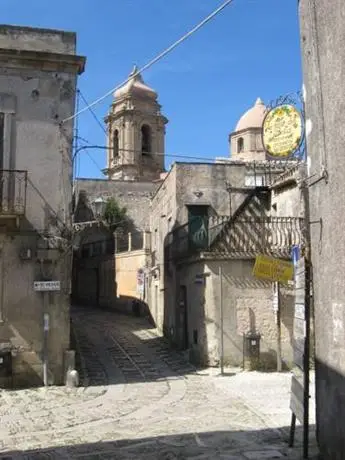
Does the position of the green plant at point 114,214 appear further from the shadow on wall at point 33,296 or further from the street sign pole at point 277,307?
the shadow on wall at point 33,296

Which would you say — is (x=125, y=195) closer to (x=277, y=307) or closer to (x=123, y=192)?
(x=123, y=192)

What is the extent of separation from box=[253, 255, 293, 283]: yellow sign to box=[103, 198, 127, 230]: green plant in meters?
20.3

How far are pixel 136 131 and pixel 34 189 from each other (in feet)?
111

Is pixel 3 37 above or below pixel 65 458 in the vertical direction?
above

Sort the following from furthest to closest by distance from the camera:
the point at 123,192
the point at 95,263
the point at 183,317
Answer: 1. the point at 123,192
2. the point at 95,263
3. the point at 183,317

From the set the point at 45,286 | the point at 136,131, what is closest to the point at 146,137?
the point at 136,131

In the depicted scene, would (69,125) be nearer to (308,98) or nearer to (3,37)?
(3,37)

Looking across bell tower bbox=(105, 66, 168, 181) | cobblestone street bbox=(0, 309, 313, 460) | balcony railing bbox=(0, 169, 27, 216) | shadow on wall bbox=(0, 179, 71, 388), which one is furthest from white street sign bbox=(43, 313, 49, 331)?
bell tower bbox=(105, 66, 168, 181)

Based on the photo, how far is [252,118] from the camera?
38.6 metres

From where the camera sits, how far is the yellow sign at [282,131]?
579 inches

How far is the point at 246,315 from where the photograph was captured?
14.7 meters

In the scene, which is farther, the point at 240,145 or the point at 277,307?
the point at 240,145

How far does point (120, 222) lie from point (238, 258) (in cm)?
2048

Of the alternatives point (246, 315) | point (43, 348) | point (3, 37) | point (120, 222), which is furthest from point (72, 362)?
point (120, 222)
